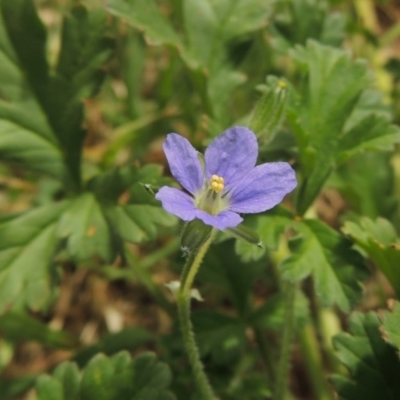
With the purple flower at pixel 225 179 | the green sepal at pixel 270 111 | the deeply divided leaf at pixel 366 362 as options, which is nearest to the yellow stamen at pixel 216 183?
the purple flower at pixel 225 179

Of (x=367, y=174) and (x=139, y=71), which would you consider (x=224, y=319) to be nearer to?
(x=367, y=174)

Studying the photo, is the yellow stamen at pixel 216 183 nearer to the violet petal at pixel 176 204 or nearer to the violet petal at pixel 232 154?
the violet petal at pixel 232 154

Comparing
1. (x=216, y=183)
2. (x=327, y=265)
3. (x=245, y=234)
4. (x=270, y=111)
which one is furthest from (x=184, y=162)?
(x=327, y=265)

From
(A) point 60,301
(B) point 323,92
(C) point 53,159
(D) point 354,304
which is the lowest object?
(A) point 60,301

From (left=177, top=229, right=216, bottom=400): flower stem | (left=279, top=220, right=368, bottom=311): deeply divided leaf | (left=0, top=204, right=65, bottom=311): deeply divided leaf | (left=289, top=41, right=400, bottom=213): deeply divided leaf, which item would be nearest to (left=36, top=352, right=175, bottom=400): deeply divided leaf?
(left=177, top=229, right=216, bottom=400): flower stem

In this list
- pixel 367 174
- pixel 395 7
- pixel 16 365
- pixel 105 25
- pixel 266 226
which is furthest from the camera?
pixel 395 7

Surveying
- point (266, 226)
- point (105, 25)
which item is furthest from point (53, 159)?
point (266, 226)

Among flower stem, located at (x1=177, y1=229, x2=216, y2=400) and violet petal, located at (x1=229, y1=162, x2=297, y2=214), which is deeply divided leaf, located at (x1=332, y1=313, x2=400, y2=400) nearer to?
flower stem, located at (x1=177, y1=229, x2=216, y2=400)
